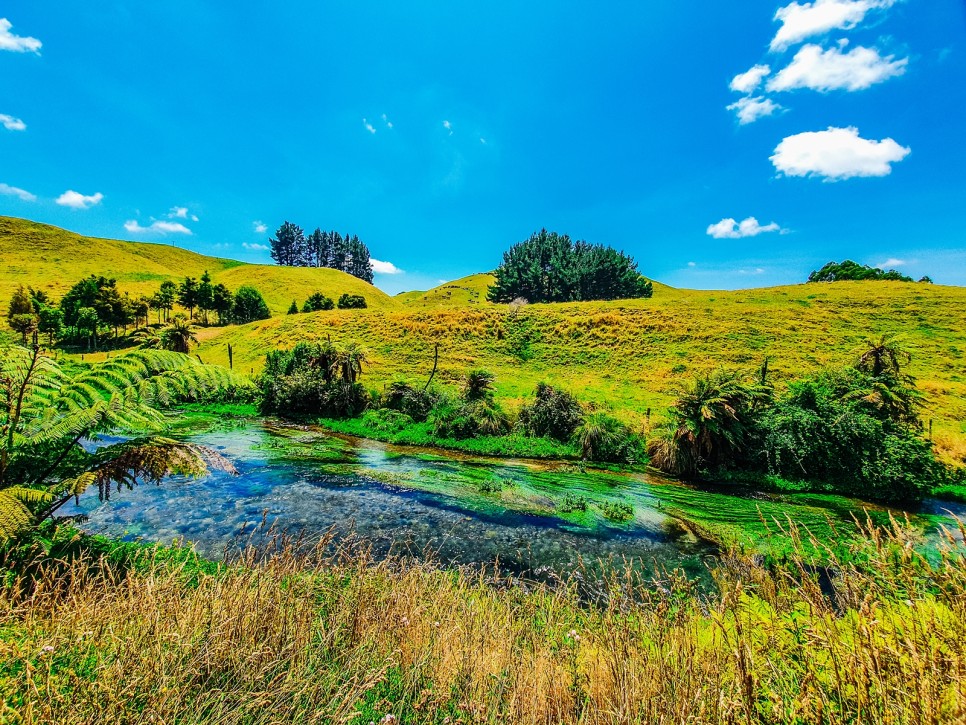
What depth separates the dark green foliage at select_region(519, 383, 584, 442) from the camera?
23031 millimetres

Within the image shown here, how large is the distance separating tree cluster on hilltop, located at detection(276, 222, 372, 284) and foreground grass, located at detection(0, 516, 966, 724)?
478 feet

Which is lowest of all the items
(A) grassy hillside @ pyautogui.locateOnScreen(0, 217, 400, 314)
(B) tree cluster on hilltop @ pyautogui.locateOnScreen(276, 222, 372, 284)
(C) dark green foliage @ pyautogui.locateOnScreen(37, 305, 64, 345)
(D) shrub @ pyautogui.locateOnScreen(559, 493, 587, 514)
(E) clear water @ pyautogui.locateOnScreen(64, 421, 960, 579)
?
(E) clear water @ pyautogui.locateOnScreen(64, 421, 960, 579)

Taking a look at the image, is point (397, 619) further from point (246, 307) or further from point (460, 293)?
point (460, 293)

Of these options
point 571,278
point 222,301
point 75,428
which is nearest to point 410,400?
point 75,428

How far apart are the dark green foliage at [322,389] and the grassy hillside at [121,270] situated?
49.7 metres

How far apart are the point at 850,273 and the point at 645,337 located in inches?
2916

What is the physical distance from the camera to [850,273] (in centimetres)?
8512

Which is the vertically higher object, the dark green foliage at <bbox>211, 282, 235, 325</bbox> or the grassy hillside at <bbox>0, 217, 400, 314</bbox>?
the grassy hillside at <bbox>0, 217, 400, 314</bbox>

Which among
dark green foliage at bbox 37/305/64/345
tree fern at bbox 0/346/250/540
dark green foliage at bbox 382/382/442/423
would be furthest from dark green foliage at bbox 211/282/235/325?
tree fern at bbox 0/346/250/540

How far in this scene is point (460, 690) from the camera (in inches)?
152

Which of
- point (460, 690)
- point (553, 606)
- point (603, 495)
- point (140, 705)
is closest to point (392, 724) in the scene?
point (460, 690)

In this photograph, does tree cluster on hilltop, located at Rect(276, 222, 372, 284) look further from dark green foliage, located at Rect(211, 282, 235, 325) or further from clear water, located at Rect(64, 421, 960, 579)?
clear water, located at Rect(64, 421, 960, 579)

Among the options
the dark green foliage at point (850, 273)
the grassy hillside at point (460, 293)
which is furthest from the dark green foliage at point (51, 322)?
the dark green foliage at point (850, 273)

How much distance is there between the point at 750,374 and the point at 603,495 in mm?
26028
